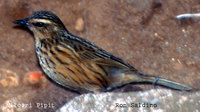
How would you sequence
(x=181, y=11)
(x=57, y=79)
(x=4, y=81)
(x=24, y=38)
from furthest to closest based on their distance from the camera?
(x=181, y=11)
(x=24, y=38)
(x=4, y=81)
(x=57, y=79)

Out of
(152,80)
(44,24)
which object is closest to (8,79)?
(44,24)

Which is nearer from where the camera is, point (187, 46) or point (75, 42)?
point (75, 42)

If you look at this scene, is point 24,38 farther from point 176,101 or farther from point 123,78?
point 176,101

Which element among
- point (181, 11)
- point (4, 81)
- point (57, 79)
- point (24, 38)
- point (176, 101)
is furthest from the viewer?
point (181, 11)

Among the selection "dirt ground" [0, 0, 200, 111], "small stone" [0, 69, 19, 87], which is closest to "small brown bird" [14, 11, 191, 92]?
"dirt ground" [0, 0, 200, 111]

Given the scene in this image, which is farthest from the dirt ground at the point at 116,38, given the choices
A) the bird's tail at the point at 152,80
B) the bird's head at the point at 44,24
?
the bird's head at the point at 44,24

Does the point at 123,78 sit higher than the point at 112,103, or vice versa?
the point at 123,78

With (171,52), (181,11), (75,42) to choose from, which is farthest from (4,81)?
(181,11)
